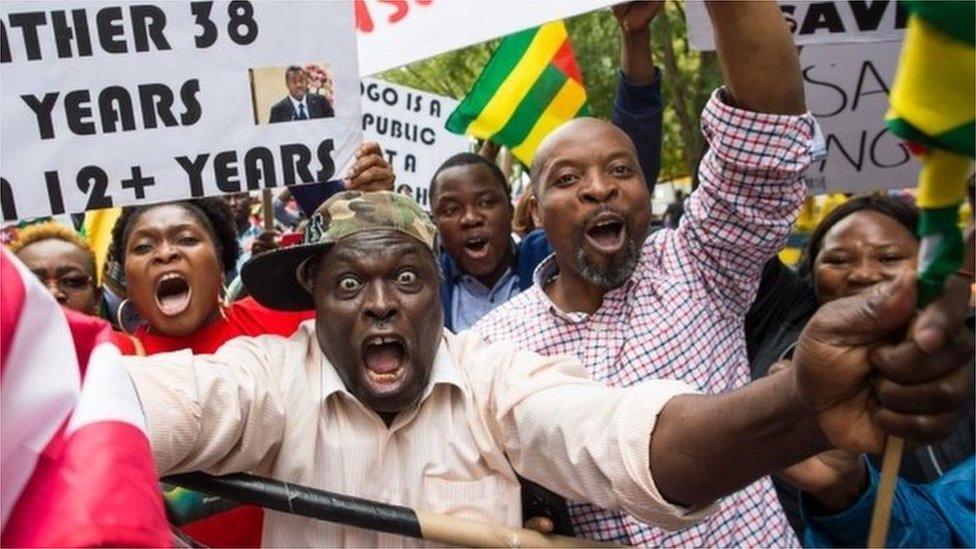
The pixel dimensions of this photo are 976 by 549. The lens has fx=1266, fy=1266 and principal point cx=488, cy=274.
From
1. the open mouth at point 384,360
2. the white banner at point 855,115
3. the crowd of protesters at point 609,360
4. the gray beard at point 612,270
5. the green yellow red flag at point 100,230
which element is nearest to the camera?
the crowd of protesters at point 609,360

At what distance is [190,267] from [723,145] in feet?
5.36

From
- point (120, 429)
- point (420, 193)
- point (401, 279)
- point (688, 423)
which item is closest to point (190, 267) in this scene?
point (401, 279)

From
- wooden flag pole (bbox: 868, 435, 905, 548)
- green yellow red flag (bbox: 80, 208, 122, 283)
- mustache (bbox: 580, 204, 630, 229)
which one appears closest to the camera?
wooden flag pole (bbox: 868, 435, 905, 548)

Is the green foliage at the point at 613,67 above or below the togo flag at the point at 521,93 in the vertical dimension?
below

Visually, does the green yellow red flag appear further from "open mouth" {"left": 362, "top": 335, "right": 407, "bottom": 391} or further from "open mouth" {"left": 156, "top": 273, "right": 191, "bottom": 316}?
"open mouth" {"left": 362, "top": 335, "right": 407, "bottom": 391}

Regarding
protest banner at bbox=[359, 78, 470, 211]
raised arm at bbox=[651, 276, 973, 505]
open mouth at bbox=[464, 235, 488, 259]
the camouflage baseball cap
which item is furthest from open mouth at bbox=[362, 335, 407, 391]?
protest banner at bbox=[359, 78, 470, 211]

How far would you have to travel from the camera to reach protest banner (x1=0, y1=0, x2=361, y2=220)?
3471 mm

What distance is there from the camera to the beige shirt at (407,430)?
2.27m

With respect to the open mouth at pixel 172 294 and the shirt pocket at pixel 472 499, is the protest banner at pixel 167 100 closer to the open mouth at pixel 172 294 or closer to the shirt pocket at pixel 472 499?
the open mouth at pixel 172 294

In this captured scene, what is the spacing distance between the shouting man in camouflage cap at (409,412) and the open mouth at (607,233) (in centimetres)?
49

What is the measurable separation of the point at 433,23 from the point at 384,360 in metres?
1.71

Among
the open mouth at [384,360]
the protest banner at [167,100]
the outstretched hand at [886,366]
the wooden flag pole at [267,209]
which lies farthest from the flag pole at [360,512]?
the wooden flag pole at [267,209]

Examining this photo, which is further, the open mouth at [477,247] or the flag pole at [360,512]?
the open mouth at [477,247]

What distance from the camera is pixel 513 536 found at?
7.97ft
